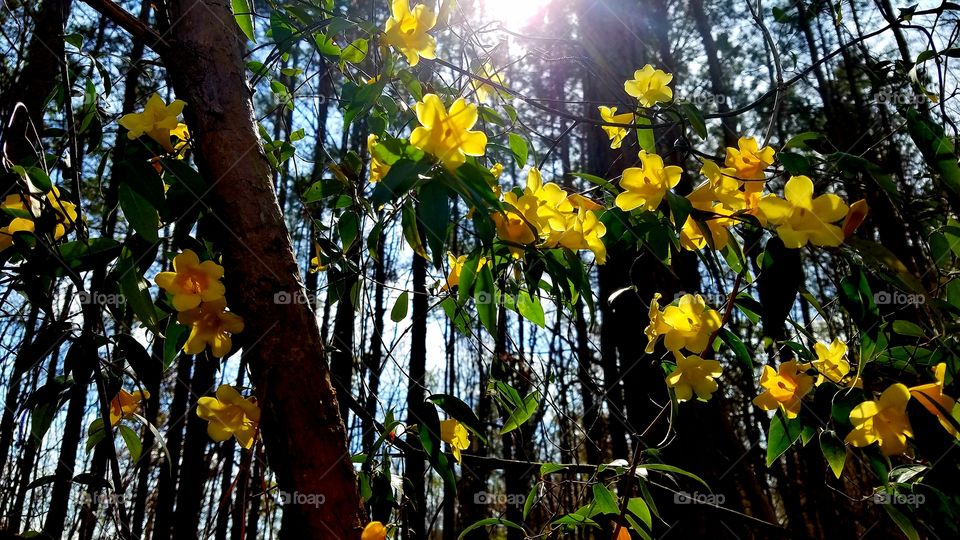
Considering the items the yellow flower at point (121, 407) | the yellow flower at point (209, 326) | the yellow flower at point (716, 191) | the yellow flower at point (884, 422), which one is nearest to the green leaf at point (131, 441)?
the yellow flower at point (121, 407)

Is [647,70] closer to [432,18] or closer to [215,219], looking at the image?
[432,18]

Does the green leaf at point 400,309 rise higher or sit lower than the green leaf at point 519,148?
lower

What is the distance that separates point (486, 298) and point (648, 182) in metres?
0.26

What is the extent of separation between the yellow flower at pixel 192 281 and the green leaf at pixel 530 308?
1.50 ft

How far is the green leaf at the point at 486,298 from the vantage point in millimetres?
753

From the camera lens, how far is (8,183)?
2.47 feet

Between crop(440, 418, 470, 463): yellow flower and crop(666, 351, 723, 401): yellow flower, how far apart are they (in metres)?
0.38

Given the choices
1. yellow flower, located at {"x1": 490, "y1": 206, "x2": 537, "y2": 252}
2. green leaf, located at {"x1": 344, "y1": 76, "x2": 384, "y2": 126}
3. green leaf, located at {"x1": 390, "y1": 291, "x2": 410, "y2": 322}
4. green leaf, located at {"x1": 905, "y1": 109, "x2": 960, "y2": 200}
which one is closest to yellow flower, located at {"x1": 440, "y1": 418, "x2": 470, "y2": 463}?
green leaf, located at {"x1": 390, "y1": 291, "x2": 410, "y2": 322}

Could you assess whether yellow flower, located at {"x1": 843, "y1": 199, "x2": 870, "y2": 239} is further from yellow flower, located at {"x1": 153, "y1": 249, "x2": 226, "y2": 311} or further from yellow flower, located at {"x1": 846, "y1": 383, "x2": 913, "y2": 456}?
yellow flower, located at {"x1": 153, "y1": 249, "x2": 226, "y2": 311}

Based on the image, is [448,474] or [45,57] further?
[45,57]

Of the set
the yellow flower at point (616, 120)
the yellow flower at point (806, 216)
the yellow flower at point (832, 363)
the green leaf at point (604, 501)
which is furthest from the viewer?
the yellow flower at point (616, 120)

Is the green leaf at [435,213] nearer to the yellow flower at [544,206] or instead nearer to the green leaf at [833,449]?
the yellow flower at [544,206]

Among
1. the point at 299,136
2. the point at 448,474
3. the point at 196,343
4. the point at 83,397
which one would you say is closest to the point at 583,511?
the point at 448,474

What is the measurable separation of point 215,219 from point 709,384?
2.18ft
